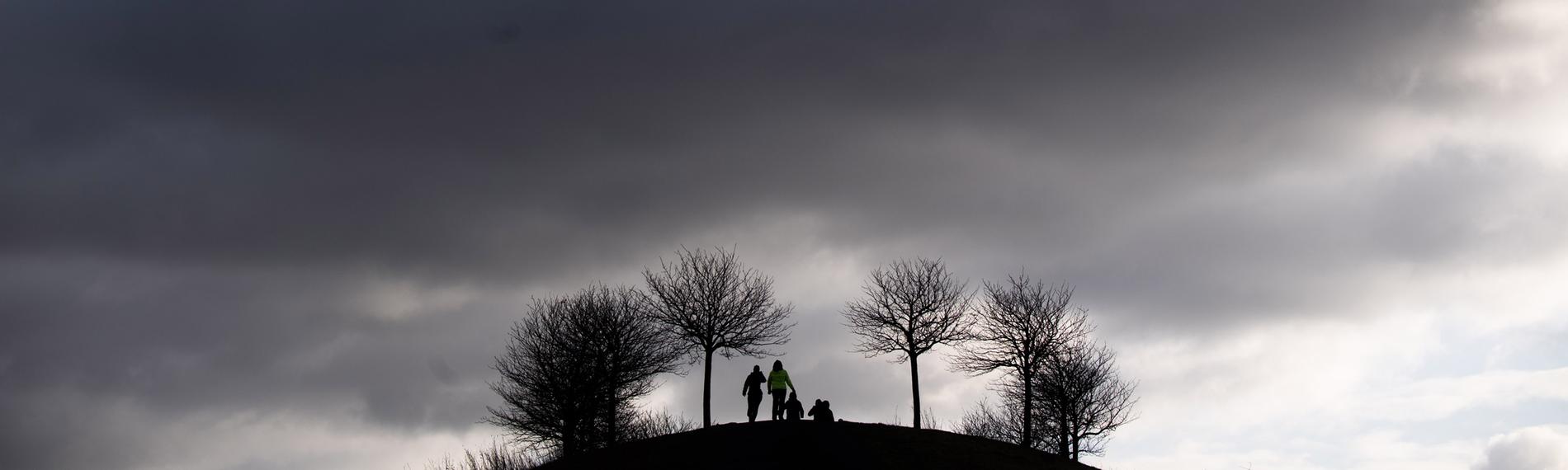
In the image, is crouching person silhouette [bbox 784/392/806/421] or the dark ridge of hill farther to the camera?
crouching person silhouette [bbox 784/392/806/421]

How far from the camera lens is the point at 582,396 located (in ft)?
174

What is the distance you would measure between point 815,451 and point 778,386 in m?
6.40

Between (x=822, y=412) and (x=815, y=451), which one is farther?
(x=822, y=412)

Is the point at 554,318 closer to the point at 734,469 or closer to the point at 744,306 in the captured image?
the point at 744,306

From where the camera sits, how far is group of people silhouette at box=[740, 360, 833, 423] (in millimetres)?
36500

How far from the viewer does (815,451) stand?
30.9 metres

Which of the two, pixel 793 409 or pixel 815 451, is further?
pixel 793 409

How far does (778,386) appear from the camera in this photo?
37125mm

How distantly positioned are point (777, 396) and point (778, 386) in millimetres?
325

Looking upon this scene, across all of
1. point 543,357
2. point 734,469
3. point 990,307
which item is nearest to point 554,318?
point 543,357

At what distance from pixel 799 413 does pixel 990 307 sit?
755 inches

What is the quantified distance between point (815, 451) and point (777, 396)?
20.9 ft

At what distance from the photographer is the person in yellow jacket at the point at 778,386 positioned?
1460 inches

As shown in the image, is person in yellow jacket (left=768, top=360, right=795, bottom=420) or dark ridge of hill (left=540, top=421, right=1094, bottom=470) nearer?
dark ridge of hill (left=540, top=421, right=1094, bottom=470)
